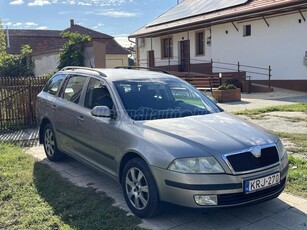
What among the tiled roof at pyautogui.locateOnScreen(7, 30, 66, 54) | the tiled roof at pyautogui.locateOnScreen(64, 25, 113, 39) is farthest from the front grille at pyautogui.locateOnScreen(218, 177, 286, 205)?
the tiled roof at pyautogui.locateOnScreen(7, 30, 66, 54)

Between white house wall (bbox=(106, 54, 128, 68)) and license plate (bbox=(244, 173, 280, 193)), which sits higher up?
white house wall (bbox=(106, 54, 128, 68))

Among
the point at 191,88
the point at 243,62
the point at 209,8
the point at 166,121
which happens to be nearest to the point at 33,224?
the point at 166,121

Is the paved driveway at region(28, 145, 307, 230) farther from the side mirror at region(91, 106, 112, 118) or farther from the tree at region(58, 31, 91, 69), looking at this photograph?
the tree at region(58, 31, 91, 69)

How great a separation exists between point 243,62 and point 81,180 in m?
16.7

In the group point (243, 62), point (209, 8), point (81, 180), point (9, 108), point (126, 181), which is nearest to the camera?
point (126, 181)

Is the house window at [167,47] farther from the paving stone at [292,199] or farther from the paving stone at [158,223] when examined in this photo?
the paving stone at [158,223]

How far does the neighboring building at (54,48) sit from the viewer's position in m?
17.6

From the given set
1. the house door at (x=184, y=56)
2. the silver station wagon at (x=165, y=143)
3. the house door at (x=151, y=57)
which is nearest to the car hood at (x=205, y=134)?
the silver station wagon at (x=165, y=143)

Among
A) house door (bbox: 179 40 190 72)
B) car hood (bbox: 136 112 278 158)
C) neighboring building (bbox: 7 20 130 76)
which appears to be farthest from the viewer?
house door (bbox: 179 40 190 72)

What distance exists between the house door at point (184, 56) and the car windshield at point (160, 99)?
1986 cm

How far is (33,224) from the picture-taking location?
156 inches

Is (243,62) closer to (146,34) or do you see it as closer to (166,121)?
(146,34)

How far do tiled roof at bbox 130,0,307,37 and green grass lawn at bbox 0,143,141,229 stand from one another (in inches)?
570

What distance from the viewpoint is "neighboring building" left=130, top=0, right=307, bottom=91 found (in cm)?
1720
